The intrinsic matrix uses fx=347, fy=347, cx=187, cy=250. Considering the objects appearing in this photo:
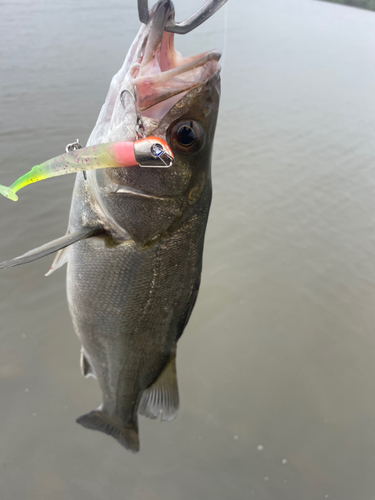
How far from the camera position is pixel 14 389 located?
8.20ft

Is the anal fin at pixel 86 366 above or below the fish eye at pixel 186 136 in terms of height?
below

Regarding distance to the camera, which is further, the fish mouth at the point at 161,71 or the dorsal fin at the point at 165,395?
the dorsal fin at the point at 165,395

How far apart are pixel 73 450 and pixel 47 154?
3.67 m

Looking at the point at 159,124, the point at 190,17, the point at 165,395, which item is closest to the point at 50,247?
the point at 159,124

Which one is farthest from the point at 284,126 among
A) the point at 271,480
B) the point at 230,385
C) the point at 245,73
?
the point at 271,480

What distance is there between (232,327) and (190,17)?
265 centimetres

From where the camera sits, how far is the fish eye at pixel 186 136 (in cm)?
129

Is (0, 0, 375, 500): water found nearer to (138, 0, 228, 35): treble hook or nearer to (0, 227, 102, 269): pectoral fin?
(138, 0, 228, 35): treble hook

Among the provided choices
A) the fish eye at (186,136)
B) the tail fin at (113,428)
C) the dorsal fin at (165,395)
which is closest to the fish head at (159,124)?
the fish eye at (186,136)

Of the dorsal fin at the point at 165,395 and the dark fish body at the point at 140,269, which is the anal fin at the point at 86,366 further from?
the dorsal fin at the point at 165,395

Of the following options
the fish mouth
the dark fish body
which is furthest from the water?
the dark fish body

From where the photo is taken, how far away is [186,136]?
132 centimetres

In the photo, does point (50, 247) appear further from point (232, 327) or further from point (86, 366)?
point (232, 327)

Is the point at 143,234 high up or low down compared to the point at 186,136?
down
